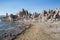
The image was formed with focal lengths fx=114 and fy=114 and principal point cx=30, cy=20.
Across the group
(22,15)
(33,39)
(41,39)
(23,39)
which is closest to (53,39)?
(41,39)

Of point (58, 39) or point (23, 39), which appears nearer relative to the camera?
point (58, 39)

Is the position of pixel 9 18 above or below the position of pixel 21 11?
below

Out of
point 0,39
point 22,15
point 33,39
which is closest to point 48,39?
point 33,39

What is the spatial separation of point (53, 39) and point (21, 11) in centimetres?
10014

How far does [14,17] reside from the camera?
114 meters

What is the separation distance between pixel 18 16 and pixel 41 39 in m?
99.6

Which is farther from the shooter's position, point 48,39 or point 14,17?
point 14,17

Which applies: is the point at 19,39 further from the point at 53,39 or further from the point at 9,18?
the point at 9,18

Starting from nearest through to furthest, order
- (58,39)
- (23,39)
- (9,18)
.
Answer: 1. (58,39)
2. (23,39)
3. (9,18)

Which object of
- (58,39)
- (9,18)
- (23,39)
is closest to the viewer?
(58,39)

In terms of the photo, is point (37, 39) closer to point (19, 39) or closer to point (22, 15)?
point (19, 39)

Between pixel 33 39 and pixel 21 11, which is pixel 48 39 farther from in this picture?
pixel 21 11

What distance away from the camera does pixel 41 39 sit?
17375mm

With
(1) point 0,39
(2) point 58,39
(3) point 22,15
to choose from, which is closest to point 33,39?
(2) point 58,39
